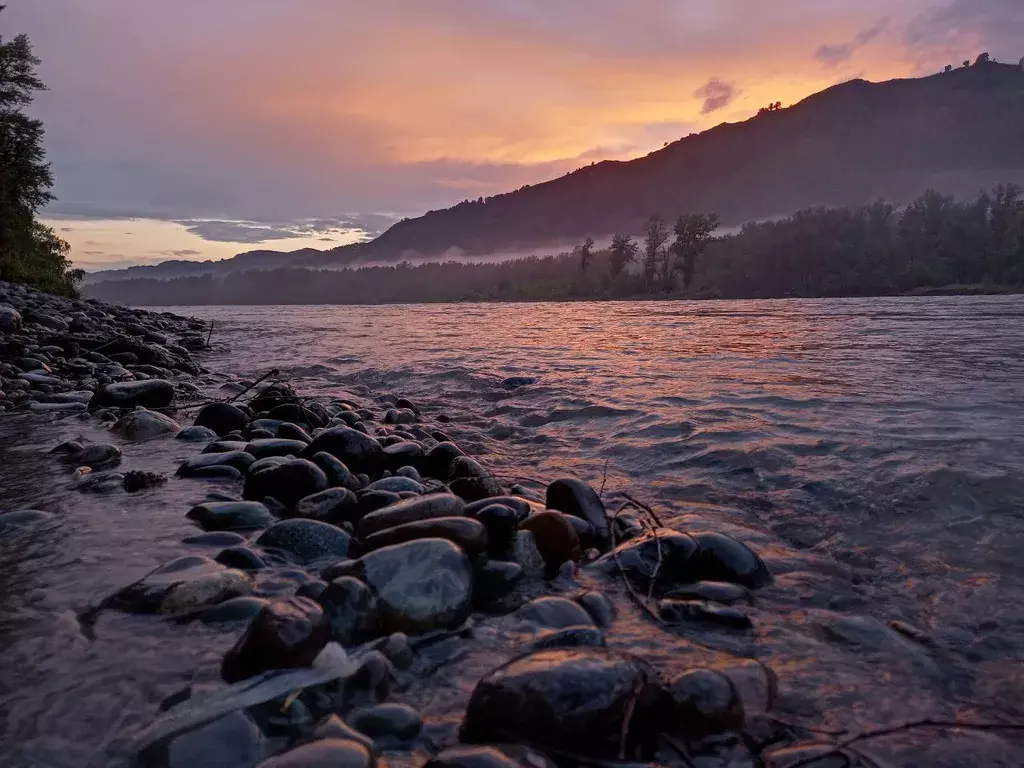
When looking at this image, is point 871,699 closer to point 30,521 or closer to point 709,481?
point 709,481

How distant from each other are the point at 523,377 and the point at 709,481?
5.89 m

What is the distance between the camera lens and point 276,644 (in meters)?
1.84

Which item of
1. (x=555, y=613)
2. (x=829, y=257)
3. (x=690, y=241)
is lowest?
(x=555, y=613)

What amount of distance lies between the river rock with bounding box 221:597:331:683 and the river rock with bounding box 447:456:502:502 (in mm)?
1910

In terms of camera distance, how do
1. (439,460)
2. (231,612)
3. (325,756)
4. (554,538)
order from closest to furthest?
(325,756)
(231,612)
(554,538)
(439,460)

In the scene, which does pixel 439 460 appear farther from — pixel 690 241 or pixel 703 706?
pixel 690 241

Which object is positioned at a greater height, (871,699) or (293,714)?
(293,714)

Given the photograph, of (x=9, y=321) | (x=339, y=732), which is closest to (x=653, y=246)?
(x=9, y=321)

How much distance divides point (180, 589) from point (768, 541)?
9.96 feet

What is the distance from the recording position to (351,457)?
4.41 meters

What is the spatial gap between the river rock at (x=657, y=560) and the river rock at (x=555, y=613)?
0.48 meters

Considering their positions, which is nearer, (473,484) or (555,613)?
(555,613)

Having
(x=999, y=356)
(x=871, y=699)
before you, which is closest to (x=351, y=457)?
(x=871, y=699)

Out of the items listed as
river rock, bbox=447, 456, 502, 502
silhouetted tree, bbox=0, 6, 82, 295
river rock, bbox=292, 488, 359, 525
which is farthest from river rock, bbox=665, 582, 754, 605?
silhouetted tree, bbox=0, 6, 82, 295
